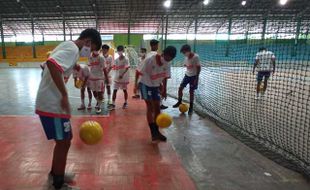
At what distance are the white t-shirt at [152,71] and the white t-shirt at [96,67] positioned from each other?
2.38 metres

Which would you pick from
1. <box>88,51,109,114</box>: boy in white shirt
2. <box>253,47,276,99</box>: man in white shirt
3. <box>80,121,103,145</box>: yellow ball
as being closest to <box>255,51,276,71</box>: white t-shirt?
<box>253,47,276,99</box>: man in white shirt

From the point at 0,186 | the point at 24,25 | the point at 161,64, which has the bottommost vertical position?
the point at 0,186

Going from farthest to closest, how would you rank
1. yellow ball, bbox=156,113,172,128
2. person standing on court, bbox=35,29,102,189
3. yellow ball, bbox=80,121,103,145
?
yellow ball, bbox=156,113,172,128 → yellow ball, bbox=80,121,103,145 → person standing on court, bbox=35,29,102,189

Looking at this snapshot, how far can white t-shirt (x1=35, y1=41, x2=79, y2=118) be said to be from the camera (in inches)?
101

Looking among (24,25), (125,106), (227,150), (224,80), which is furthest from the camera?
(24,25)

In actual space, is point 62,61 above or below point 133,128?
above

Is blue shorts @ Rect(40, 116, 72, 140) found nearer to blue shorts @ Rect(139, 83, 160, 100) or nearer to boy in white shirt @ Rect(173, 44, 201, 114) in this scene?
blue shorts @ Rect(139, 83, 160, 100)

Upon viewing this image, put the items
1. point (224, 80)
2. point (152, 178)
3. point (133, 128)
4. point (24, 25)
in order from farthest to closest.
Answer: point (24, 25) → point (224, 80) → point (133, 128) → point (152, 178)

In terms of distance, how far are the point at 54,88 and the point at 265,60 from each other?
8.25 metres

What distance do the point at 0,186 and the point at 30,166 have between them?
0.53 m

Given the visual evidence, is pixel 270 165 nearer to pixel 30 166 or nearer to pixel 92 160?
pixel 92 160

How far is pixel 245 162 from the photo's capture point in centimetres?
383

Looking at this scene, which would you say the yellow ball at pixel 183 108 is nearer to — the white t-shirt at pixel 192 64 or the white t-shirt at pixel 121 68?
the white t-shirt at pixel 192 64

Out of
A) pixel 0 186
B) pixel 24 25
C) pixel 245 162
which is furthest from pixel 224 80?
pixel 24 25
